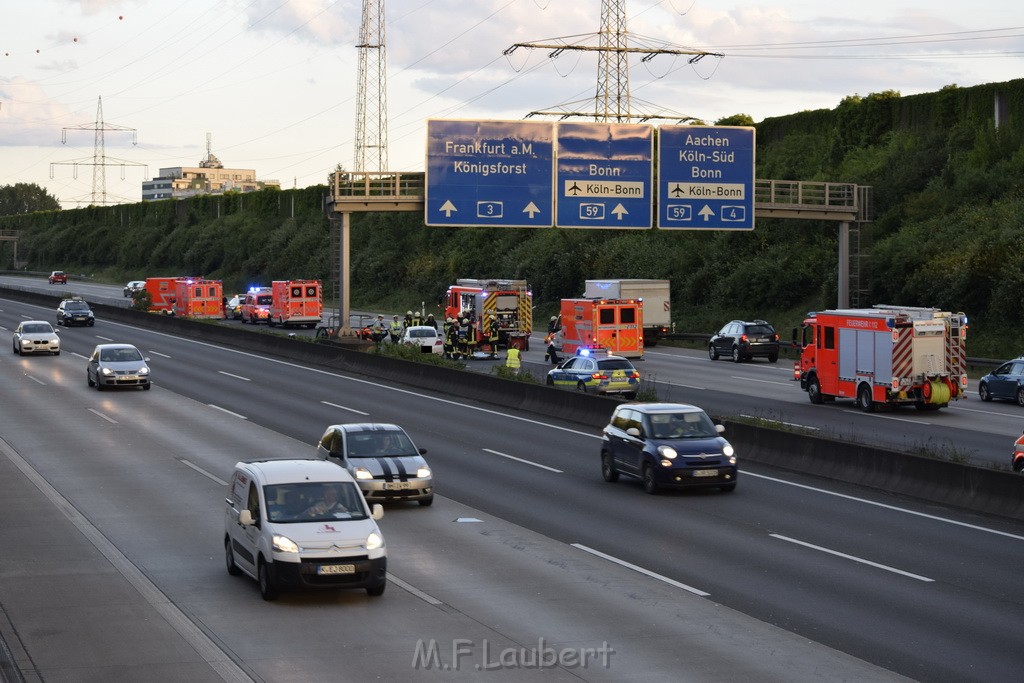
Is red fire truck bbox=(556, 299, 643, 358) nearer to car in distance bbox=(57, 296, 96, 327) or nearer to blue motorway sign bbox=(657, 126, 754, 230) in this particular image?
blue motorway sign bbox=(657, 126, 754, 230)

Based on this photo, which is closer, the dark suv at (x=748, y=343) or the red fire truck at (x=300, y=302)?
the dark suv at (x=748, y=343)

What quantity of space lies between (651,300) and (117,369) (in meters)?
27.4

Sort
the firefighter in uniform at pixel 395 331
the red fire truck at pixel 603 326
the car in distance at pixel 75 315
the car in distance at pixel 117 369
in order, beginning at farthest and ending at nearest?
the car in distance at pixel 75 315, the firefighter in uniform at pixel 395 331, the red fire truck at pixel 603 326, the car in distance at pixel 117 369

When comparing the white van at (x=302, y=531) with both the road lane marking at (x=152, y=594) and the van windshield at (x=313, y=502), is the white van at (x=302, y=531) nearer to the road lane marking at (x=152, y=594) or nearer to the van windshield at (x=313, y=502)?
the van windshield at (x=313, y=502)

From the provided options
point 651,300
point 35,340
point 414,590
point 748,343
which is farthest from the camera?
point 651,300

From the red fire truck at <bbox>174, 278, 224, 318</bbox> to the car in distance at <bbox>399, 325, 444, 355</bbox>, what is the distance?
93.9 feet

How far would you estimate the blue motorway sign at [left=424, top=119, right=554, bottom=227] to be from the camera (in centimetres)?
4628

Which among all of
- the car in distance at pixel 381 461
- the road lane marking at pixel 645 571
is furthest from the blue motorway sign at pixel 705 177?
the road lane marking at pixel 645 571

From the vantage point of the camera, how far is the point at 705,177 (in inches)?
1886

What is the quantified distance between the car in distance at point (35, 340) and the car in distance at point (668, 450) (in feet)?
119

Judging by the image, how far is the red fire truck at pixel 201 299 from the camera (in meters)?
82.8

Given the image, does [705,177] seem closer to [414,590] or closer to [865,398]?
[865,398]

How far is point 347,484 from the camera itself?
16.4m

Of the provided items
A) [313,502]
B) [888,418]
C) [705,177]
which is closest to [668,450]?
[313,502]
